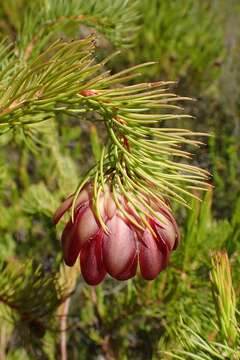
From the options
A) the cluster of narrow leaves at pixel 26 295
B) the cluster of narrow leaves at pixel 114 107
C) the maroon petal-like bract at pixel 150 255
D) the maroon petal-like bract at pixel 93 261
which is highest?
the cluster of narrow leaves at pixel 114 107

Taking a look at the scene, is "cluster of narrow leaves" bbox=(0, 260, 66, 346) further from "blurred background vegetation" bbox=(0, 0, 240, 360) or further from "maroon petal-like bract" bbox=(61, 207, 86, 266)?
"maroon petal-like bract" bbox=(61, 207, 86, 266)

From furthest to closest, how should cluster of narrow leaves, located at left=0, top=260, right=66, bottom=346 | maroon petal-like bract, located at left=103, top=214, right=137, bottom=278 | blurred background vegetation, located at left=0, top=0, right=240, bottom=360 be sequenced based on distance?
cluster of narrow leaves, located at left=0, top=260, right=66, bottom=346
blurred background vegetation, located at left=0, top=0, right=240, bottom=360
maroon petal-like bract, located at left=103, top=214, right=137, bottom=278

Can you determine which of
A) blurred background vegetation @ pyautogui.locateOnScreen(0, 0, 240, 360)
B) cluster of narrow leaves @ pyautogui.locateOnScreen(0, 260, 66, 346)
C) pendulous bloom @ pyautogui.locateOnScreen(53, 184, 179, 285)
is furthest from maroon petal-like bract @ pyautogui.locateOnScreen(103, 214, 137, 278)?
cluster of narrow leaves @ pyautogui.locateOnScreen(0, 260, 66, 346)

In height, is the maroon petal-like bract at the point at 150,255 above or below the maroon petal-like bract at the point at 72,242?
above

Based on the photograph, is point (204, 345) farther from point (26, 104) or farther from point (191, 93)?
point (191, 93)

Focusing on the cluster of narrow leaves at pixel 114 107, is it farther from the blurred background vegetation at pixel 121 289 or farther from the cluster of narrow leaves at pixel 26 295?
the cluster of narrow leaves at pixel 26 295

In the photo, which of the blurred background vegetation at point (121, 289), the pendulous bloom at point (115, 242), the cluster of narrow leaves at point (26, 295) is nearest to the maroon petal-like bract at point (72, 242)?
the pendulous bloom at point (115, 242)

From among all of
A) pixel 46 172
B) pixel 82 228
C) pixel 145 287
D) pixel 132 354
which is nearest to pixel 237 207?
pixel 145 287

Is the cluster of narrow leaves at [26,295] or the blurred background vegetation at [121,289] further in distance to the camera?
the cluster of narrow leaves at [26,295]
